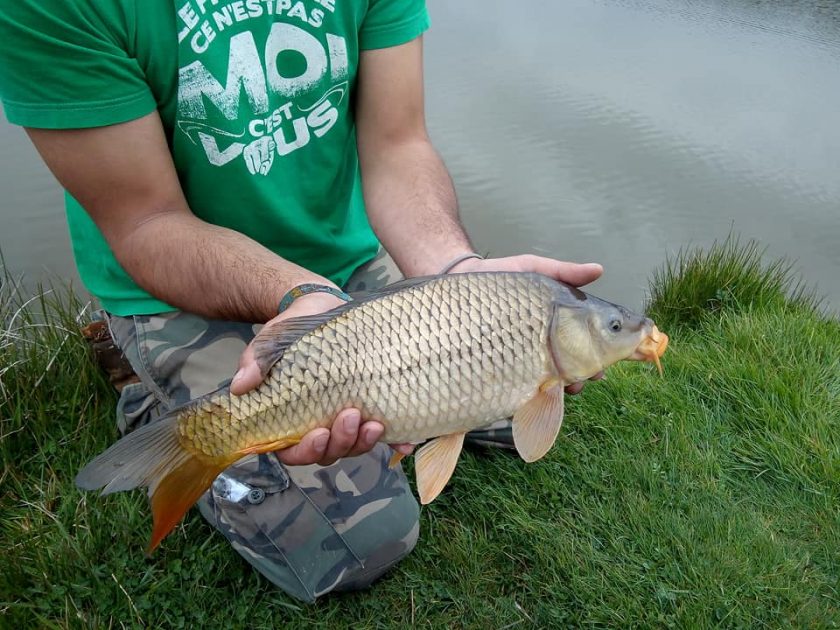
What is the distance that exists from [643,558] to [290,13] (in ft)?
4.14

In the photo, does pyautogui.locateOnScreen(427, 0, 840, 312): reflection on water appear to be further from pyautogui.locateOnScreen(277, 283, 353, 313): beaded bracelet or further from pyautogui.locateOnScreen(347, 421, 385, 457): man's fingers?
pyautogui.locateOnScreen(347, 421, 385, 457): man's fingers

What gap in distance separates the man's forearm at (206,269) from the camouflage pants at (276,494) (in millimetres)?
124

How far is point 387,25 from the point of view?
1.70m

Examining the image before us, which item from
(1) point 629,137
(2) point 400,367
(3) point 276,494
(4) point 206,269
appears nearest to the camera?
(2) point 400,367

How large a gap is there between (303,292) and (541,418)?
434 mm

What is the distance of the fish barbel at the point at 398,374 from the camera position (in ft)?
3.71

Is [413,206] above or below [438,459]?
above

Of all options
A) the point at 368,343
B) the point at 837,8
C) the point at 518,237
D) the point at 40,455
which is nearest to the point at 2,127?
the point at 518,237

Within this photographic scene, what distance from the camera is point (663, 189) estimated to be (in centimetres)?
397

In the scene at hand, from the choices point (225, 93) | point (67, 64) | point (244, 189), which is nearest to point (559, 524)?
point (244, 189)

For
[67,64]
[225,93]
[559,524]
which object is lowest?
[559,524]

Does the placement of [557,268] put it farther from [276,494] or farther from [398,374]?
[276,494]

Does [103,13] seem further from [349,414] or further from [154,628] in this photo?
[154,628]

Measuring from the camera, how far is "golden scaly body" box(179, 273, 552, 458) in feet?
3.71
